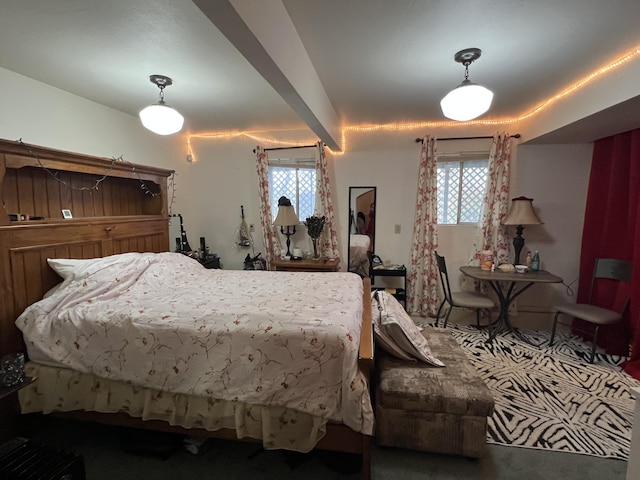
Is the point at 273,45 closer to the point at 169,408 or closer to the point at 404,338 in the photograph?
the point at 404,338

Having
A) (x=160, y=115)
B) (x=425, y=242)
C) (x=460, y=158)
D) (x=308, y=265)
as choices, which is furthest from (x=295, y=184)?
(x=460, y=158)

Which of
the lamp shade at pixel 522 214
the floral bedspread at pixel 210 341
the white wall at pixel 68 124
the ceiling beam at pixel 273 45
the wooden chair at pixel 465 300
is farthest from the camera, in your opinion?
the lamp shade at pixel 522 214

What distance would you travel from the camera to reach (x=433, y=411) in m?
1.69

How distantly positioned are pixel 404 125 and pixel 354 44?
2119 millimetres

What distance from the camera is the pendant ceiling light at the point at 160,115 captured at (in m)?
2.40

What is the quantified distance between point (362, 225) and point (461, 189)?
55.0 inches

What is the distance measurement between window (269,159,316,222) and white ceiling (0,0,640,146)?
1.30 metres

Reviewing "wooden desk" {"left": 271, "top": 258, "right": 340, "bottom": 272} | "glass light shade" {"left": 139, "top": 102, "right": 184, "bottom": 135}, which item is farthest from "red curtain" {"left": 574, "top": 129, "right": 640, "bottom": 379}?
"glass light shade" {"left": 139, "top": 102, "right": 184, "bottom": 135}

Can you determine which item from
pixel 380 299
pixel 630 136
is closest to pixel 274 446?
pixel 380 299

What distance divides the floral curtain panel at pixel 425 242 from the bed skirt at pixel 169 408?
2.77 m

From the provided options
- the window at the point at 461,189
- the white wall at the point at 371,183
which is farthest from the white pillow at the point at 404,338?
the window at the point at 461,189

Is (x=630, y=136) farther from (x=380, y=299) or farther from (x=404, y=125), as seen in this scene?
(x=380, y=299)

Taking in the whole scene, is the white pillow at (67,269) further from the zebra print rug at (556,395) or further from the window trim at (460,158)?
the window trim at (460,158)

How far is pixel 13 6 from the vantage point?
154 centimetres
